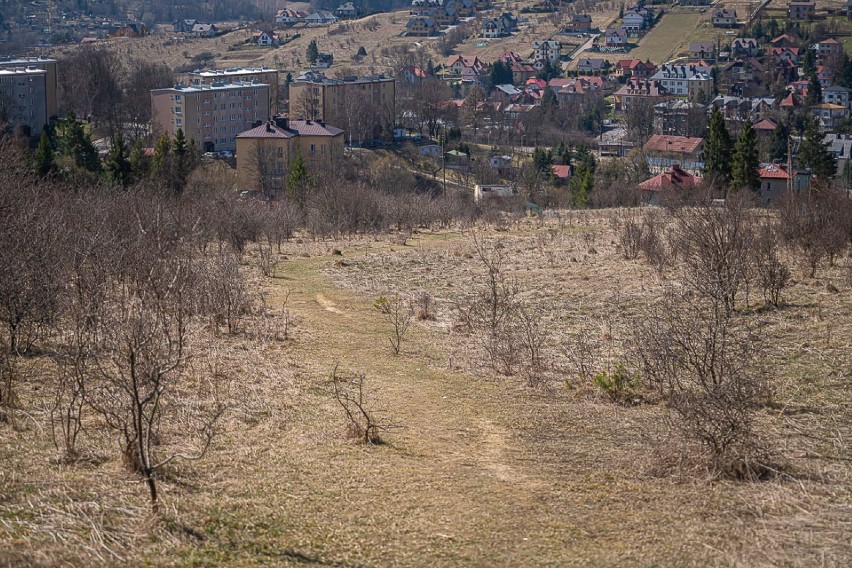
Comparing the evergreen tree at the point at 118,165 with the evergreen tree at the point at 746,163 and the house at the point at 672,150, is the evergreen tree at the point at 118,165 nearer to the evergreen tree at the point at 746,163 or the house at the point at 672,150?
the evergreen tree at the point at 746,163

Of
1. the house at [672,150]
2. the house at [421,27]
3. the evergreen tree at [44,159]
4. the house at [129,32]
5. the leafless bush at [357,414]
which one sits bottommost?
the house at [672,150]

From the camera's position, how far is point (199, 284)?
12.1m

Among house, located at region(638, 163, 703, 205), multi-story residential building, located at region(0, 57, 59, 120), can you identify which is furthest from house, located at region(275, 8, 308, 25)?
house, located at region(638, 163, 703, 205)

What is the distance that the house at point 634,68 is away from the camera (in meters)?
70.5

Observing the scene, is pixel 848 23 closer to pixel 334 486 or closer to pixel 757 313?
pixel 757 313

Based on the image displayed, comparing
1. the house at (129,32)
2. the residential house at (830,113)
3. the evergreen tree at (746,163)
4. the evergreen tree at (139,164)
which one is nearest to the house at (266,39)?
the house at (129,32)

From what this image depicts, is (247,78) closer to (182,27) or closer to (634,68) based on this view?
(634,68)

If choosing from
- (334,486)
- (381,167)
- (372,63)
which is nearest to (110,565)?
(334,486)

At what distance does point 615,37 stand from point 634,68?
40.4 ft

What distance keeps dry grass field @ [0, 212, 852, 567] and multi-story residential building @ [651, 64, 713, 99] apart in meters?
58.5

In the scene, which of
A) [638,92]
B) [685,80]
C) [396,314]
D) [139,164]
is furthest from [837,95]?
[396,314]

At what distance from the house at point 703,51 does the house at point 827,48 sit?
6941 millimetres

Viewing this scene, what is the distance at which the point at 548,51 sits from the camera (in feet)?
271

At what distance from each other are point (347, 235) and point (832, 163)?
53.4ft
